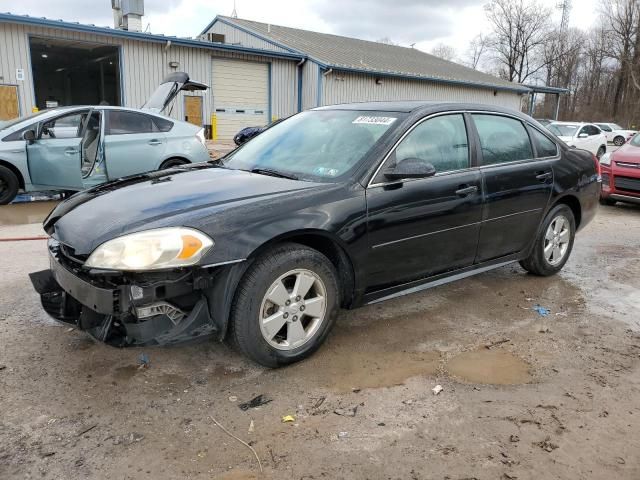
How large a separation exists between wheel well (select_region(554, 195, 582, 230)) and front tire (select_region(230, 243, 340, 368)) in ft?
9.37

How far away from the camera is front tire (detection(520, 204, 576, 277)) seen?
16.0ft

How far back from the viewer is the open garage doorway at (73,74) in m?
21.8

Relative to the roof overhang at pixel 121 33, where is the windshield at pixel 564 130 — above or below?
below

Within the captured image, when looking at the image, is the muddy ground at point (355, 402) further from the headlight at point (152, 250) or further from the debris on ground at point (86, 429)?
the headlight at point (152, 250)

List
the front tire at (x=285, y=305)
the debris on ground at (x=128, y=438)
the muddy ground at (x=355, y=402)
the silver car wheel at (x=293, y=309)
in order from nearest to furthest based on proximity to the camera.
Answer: the muddy ground at (x=355, y=402)
the debris on ground at (x=128, y=438)
the front tire at (x=285, y=305)
the silver car wheel at (x=293, y=309)

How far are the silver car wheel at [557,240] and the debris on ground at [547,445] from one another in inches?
107

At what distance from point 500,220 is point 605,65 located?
217 ft

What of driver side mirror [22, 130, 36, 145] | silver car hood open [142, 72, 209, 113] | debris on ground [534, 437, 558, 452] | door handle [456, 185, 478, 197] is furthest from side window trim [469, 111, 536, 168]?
silver car hood open [142, 72, 209, 113]

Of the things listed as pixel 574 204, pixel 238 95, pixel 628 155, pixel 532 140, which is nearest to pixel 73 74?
pixel 238 95

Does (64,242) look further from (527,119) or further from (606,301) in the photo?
(606,301)

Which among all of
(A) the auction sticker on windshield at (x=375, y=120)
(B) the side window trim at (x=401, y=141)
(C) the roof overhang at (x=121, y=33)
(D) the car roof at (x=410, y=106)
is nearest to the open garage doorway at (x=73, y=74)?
(C) the roof overhang at (x=121, y=33)

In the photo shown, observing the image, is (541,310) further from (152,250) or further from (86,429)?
(86,429)

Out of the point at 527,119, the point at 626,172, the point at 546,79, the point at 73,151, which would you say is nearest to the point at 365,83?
the point at 626,172

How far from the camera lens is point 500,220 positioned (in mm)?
4281
